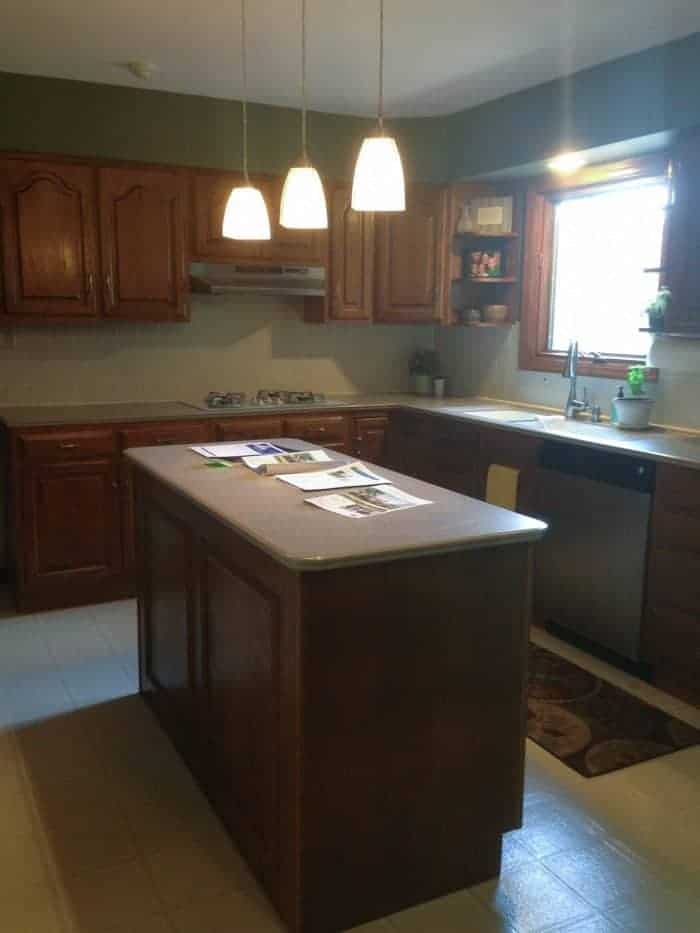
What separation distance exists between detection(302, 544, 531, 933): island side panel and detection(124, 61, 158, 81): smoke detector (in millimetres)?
2975

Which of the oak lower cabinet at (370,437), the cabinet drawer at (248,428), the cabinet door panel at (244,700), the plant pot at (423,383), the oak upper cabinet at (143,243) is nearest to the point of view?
the cabinet door panel at (244,700)

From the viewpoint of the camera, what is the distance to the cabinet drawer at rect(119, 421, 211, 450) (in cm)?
410

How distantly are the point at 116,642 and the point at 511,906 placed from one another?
7.10 ft

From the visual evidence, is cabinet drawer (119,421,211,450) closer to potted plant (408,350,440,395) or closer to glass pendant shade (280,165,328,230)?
potted plant (408,350,440,395)

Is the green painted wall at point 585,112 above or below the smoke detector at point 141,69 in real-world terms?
below

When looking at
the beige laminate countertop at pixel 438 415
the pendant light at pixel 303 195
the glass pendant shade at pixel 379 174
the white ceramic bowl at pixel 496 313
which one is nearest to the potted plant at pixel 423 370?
the beige laminate countertop at pixel 438 415

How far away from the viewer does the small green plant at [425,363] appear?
17.8 ft

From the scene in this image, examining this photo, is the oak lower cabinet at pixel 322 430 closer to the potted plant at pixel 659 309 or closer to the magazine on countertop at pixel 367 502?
the potted plant at pixel 659 309

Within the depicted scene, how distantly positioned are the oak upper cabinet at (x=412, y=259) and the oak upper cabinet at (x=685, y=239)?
5.20 ft

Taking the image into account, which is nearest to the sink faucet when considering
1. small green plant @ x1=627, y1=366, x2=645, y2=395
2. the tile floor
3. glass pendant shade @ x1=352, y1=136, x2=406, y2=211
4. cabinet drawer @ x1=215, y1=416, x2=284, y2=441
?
small green plant @ x1=627, y1=366, x2=645, y2=395

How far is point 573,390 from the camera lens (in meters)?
4.30

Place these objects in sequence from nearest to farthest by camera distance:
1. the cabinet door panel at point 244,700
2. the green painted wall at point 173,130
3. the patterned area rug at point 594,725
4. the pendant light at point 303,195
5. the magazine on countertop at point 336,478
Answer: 1. the cabinet door panel at point 244,700
2. the pendant light at point 303,195
3. the magazine on countertop at point 336,478
4. the patterned area rug at point 594,725
5. the green painted wall at point 173,130

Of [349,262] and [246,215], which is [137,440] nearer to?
[349,262]

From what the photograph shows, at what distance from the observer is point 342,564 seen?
Result: 1.83 m
